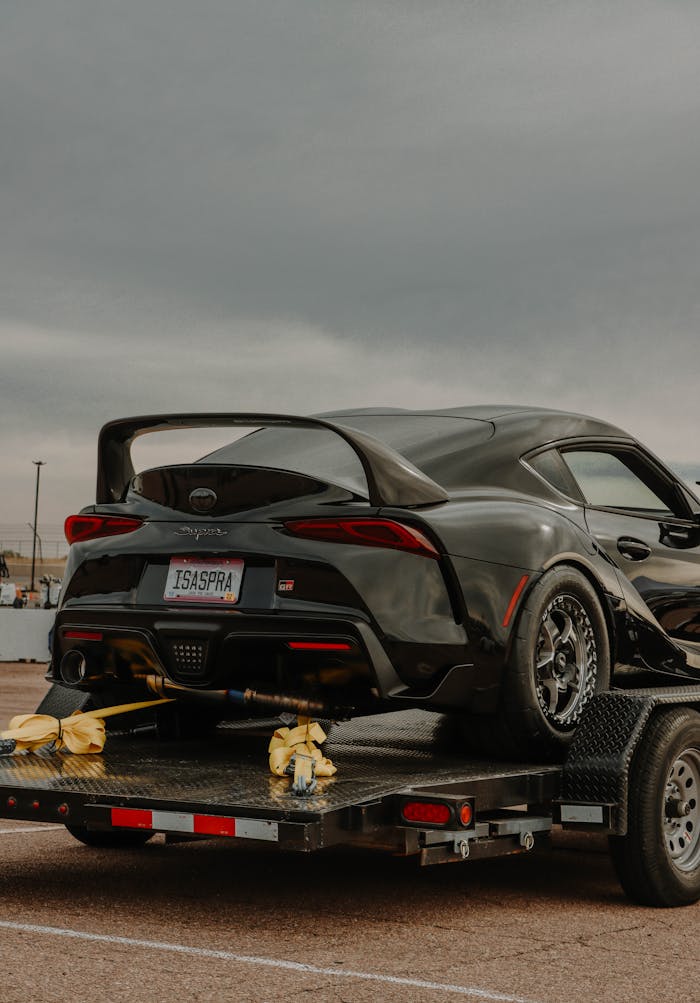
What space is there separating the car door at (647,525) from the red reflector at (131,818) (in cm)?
256

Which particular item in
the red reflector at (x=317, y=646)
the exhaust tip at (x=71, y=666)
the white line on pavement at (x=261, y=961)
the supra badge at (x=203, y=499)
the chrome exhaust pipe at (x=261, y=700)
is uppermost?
the supra badge at (x=203, y=499)

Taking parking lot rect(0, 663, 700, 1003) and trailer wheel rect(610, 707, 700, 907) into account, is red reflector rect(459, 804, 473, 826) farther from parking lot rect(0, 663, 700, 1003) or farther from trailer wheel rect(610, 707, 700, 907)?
trailer wheel rect(610, 707, 700, 907)

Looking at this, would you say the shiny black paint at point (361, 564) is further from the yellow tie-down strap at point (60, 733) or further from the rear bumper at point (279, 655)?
the yellow tie-down strap at point (60, 733)

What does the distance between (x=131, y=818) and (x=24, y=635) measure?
74.6ft

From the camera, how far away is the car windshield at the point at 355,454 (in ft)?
19.8

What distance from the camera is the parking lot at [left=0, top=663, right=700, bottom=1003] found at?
15.0 feet

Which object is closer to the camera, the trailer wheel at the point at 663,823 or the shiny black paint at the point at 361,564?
the shiny black paint at the point at 361,564

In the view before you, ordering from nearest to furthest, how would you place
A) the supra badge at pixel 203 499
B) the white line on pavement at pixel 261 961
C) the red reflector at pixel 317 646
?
the white line on pavement at pixel 261 961, the red reflector at pixel 317 646, the supra badge at pixel 203 499

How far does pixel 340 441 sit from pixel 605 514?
1415 millimetres

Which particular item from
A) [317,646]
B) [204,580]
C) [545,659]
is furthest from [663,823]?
[204,580]

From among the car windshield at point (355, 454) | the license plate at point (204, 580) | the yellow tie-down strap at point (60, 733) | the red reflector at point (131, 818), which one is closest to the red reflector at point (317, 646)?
the license plate at point (204, 580)

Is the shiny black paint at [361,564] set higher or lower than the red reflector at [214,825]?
higher

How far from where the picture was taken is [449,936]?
5383 mm

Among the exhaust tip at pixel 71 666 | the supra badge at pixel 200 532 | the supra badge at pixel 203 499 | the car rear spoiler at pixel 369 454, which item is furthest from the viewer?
the exhaust tip at pixel 71 666
